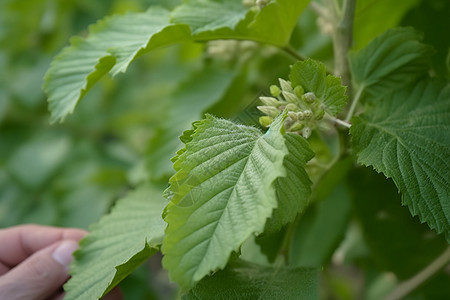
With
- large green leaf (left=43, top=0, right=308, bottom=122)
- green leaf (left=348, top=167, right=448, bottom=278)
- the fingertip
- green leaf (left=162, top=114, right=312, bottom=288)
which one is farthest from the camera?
green leaf (left=348, top=167, right=448, bottom=278)

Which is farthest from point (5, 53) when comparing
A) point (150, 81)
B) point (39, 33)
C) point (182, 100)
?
point (182, 100)

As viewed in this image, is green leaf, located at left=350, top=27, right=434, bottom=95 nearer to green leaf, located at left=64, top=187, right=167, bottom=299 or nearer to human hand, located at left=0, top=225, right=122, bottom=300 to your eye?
green leaf, located at left=64, top=187, right=167, bottom=299

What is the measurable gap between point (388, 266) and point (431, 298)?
5.3 inches

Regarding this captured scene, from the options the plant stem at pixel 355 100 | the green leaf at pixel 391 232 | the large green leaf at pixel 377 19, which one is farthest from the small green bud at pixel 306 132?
the green leaf at pixel 391 232

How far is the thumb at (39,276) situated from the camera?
0.79 meters

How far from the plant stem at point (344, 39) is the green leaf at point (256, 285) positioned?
0.89ft

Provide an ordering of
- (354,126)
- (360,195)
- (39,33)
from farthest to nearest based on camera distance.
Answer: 1. (39,33)
2. (360,195)
3. (354,126)

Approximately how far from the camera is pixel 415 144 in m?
0.67

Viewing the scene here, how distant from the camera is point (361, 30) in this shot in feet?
3.04

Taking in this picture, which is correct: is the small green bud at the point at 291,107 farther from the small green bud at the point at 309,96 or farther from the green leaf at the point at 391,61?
the green leaf at the point at 391,61

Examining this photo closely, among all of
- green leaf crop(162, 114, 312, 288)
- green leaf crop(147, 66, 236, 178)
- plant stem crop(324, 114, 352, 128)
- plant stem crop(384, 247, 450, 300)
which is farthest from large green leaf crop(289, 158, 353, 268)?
green leaf crop(162, 114, 312, 288)

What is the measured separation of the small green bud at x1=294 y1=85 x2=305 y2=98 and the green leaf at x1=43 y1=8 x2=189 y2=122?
0.18 meters

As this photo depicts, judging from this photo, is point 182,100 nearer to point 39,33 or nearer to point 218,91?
point 218,91

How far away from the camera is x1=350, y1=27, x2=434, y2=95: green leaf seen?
76 centimetres
